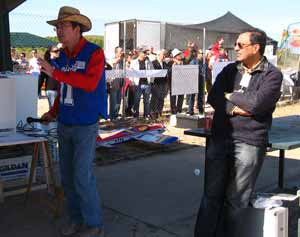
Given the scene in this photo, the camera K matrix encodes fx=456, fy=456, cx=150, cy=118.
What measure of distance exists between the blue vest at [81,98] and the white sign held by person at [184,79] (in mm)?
7378

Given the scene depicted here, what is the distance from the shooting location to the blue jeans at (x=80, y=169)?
A: 3.88 metres

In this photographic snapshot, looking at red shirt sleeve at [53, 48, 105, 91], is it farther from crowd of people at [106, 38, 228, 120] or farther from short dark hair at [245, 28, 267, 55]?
crowd of people at [106, 38, 228, 120]

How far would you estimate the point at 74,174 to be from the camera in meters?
3.96

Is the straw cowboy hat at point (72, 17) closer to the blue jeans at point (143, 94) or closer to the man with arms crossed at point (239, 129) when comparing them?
the man with arms crossed at point (239, 129)

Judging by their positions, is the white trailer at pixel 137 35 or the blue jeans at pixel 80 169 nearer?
the blue jeans at pixel 80 169

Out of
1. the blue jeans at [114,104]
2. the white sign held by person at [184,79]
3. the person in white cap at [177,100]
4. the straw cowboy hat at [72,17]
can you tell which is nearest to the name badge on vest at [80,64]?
the straw cowboy hat at [72,17]

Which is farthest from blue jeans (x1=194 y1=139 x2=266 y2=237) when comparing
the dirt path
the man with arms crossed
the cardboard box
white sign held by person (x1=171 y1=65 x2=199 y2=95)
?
white sign held by person (x1=171 y1=65 x2=199 y2=95)

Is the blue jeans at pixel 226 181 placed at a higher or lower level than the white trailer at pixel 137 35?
lower

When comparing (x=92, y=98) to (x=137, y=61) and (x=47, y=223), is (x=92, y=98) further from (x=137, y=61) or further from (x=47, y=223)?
(x=137, y=61)

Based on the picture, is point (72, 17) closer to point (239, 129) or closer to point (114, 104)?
point (239, 129)

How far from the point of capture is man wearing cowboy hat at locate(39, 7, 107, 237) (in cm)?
376

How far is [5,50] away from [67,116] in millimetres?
3475

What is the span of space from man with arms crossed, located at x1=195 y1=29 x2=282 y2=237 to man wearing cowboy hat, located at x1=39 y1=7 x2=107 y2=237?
969 millimetres

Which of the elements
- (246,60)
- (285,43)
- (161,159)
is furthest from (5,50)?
(285,43)
